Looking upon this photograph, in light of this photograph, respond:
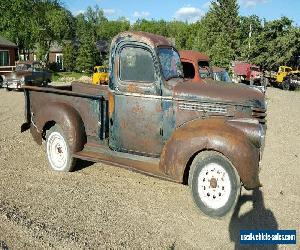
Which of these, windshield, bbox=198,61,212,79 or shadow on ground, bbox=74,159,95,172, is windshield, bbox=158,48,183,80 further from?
windshield, bbox=198,61,212,79

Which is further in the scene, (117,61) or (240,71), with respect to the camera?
(240,71)

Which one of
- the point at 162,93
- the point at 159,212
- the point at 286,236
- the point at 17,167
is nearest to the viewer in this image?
the point at 286,236

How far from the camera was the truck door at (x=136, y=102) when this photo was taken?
19.6 feet

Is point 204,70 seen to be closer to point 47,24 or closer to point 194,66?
point 194,66

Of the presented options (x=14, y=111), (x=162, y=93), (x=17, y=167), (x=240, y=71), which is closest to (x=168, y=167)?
(x=162, y=93)

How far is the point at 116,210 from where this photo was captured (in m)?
5.41

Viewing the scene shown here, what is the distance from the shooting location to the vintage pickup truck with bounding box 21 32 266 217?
521 centimetres

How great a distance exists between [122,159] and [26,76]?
56.5 ft

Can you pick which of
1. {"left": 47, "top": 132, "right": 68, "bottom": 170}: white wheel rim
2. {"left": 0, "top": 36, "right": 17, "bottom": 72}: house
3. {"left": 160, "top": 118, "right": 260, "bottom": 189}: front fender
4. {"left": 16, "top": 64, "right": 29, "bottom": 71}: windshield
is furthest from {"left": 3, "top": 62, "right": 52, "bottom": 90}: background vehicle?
{"left": 160, "top": 118, "right": 260, "bottom": 189}: front fender

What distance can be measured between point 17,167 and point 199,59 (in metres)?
6.41

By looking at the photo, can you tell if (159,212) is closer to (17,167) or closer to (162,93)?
(162,93)

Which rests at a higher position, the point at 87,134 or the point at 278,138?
the point at 87,134

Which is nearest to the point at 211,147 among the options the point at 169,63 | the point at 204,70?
the point at 169,63

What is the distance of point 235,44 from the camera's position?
51.8 metres
